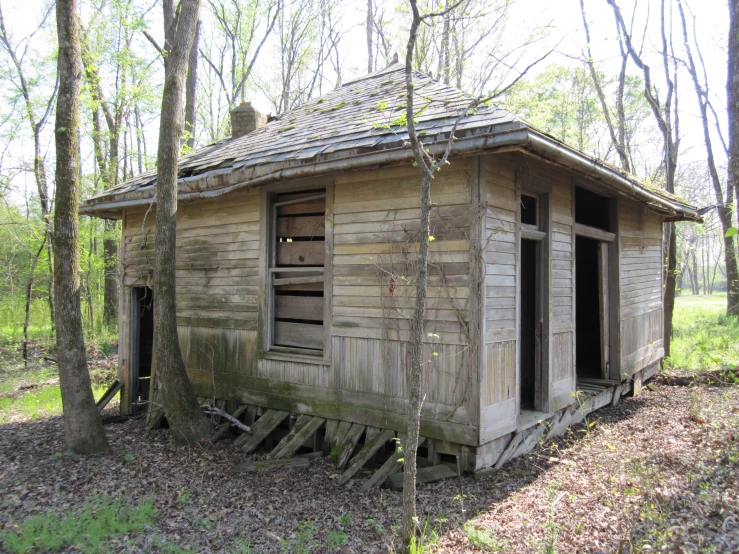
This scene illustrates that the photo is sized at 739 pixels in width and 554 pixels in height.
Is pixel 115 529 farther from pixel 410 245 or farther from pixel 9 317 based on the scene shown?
pixel 9 317

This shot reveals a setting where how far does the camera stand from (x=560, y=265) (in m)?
6.64

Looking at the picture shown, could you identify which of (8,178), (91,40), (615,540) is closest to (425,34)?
(91,40)

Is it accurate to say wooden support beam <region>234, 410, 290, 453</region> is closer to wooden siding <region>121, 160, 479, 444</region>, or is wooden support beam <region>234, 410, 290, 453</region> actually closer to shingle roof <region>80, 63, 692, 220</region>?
wooden siding <region>121, 160, 479, 444</region>

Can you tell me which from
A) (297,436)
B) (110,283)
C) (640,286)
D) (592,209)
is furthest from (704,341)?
(110,283)

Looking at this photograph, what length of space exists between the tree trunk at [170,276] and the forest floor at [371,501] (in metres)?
0.42

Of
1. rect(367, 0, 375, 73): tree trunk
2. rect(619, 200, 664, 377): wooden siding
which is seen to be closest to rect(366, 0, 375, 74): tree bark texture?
rect(367, 0, 375, 73): tree trunk

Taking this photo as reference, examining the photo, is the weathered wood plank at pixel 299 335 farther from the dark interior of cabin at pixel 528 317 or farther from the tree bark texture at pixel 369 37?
the tree bark texture at pixel 369 37

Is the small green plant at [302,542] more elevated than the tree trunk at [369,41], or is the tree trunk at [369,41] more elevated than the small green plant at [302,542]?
the tree trunk at [369,41]

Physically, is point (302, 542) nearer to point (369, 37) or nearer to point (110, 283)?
point (110, 283)

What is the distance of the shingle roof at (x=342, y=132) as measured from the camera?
197 inches

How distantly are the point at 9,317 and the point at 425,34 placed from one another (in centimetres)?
2119

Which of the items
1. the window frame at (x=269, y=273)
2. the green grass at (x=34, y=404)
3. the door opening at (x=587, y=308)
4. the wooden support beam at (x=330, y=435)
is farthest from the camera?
the door opening at (x=587, y=308)

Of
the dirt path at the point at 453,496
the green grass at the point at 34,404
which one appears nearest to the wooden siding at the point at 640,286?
the dirt path at the point at 453,496

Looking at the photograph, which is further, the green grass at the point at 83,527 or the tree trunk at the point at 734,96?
the tree trunk at the point at 734,96
